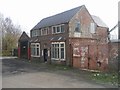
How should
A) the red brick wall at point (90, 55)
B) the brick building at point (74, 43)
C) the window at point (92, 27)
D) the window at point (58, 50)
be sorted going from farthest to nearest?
the window at point (92, 27)
the window at point (58, 50)
the brick building at point (74, 43)
the red brick wall at point (90, 55)

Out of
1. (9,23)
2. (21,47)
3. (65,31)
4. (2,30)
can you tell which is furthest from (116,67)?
(9,23)

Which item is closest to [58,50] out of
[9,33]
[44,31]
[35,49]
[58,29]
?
[58,29]

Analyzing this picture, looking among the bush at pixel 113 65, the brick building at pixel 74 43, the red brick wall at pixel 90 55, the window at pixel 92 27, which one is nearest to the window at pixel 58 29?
the brick building at pixel 74 43

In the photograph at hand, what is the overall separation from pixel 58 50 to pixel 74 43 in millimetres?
2557

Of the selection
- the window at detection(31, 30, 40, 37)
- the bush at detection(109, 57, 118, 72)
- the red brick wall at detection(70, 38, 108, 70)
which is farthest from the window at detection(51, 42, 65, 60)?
the bush at detection(109, 57, 118, 72)

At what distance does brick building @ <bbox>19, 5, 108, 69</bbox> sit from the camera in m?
23.2

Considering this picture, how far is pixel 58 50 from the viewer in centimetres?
2875

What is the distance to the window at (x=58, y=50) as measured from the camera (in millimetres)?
27997

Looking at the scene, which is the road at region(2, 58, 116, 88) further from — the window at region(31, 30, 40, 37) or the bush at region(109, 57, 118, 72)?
the window at region(31, 30, 40, 37)

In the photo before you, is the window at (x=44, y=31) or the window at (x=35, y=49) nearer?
the window at (x=44, y=31)

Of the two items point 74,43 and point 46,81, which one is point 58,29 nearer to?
point 74,43

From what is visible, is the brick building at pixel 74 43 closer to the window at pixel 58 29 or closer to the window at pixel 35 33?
the window at pixel 58 29

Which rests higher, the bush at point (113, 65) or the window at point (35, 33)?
the window at point (35, 33)

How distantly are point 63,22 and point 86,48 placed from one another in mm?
6194
